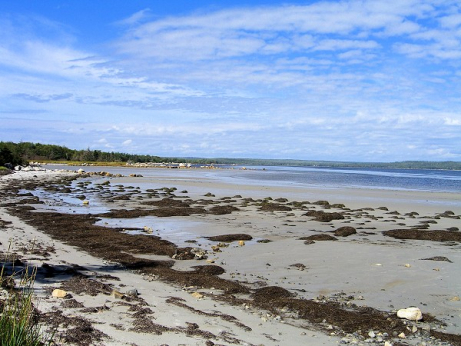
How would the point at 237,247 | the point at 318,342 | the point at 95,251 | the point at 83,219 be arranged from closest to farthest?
the point at 318,342, the point at 95,251, the point at 237,247, the point at 83,219

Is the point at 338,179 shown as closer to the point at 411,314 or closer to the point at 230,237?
the point at 230,237

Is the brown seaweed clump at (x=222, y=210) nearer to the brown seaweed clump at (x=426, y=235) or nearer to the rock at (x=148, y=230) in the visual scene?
the rock at (x=148, y=230)

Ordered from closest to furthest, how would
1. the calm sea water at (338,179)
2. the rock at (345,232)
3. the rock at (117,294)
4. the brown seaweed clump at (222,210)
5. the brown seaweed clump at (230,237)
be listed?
1. the rock at (117,294)
2. the brown seaweed clump at (230,237)
3. the rock at (345,232)
4. the brown seaweed clump at (222,210)
5. the calm sea water at (338,179)

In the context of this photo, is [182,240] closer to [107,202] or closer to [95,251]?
[95,251]

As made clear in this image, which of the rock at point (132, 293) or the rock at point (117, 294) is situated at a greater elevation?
the rock at point (117, 294)

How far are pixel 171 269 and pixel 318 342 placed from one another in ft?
16.1

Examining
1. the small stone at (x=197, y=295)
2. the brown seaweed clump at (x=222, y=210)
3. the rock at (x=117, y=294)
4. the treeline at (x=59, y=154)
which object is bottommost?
the brown seaweed clump at (x=222, y=210)

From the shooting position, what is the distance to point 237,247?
527 inches

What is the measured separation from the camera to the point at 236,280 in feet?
31.4

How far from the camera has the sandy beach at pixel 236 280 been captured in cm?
632

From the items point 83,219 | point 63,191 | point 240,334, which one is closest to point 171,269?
point 240,334

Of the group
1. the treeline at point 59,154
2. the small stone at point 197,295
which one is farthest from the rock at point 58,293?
the treeline at point 59,154

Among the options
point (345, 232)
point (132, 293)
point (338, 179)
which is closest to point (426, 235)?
point (345, 232)

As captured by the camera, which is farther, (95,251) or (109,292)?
(95,251)
